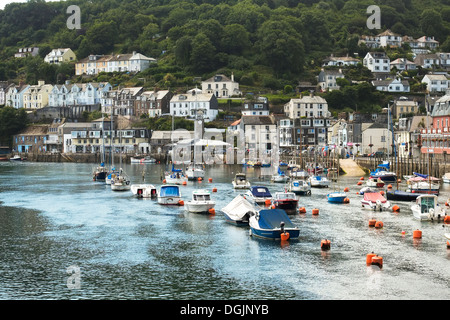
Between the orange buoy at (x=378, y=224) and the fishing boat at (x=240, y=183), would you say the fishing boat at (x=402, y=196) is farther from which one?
the fishing boat at (x=240, y=183)

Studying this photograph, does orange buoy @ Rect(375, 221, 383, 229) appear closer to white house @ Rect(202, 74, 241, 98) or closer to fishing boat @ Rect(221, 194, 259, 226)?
fishing boat @ Rect(221, 194, 259, 226)

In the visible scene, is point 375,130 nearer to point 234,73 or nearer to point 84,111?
point 234,73

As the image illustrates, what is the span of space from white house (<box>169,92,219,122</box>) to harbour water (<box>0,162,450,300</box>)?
286ft

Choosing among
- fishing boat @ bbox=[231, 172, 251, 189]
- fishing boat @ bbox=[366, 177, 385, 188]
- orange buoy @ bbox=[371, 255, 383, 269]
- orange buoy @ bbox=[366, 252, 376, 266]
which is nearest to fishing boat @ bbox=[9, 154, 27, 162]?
fishing boat @ bbox=[231, 172, 251, 189]

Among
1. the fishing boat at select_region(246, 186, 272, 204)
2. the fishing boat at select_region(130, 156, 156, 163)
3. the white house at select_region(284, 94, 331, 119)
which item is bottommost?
the fishing boat at select_region(246, 186, 272, 204)

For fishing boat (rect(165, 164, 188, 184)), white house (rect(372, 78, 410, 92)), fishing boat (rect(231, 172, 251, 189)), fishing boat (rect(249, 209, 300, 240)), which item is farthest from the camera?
white house (rect(372, 78, 410, 92))

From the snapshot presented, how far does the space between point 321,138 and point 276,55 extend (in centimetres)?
4219

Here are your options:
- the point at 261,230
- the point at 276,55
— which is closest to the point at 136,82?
the point at 276,55

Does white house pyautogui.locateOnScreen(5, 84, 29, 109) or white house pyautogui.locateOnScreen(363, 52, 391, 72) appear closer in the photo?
white house pyautogui.locateOnScreen(363, 52, 391, 72)

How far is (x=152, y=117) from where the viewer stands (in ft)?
502

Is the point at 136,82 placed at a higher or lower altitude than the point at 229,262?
higher

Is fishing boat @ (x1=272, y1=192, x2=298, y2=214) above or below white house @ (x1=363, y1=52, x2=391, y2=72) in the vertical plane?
below

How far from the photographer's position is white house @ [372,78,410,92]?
6334 inches
